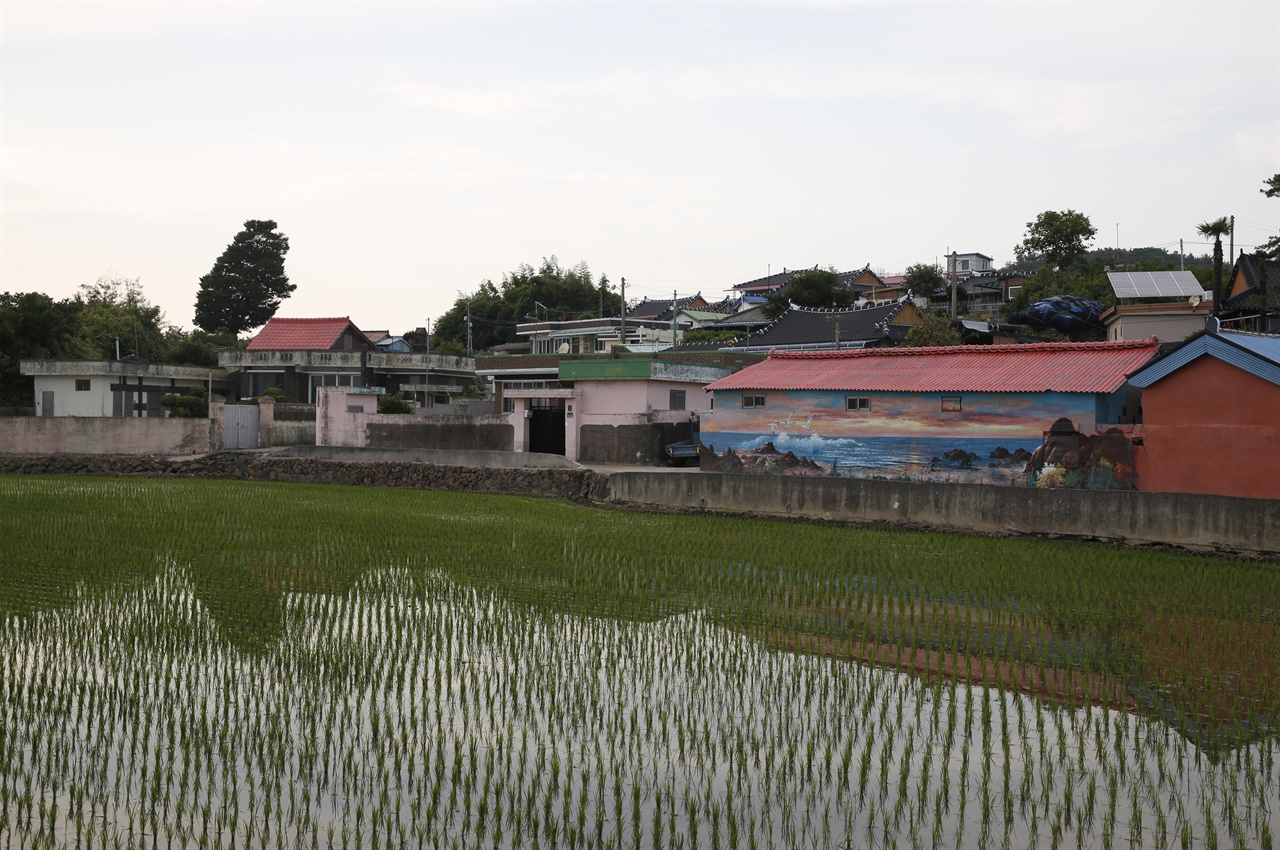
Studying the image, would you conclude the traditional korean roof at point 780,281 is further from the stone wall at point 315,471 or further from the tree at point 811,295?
the stone wall at point 315,471

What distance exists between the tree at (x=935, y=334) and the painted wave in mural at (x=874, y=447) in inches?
505

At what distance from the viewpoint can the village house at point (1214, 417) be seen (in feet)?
57.6

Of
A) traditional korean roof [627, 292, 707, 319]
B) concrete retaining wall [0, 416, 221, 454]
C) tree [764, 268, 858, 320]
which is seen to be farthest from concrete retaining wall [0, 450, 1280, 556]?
traditional korean roof [627, 292, 707, 319]

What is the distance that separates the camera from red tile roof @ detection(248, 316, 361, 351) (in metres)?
52.3

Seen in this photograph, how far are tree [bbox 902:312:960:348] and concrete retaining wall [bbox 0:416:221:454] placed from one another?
23.5m

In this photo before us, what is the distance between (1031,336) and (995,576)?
2664 cm

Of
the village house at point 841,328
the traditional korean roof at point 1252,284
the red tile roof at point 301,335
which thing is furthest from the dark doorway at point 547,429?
the red tile roof at point 301,335

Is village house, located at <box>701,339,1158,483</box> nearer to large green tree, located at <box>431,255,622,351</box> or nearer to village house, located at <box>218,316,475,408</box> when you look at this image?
village house, located at <box>218,316,475,408</box>

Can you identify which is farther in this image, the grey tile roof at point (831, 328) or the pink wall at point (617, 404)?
the grey tile roof at point (831, 328)

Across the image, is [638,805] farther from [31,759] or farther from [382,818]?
[31,759]

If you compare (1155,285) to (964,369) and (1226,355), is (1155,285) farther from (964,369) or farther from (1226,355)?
(1226,355)

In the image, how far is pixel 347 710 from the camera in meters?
7.91

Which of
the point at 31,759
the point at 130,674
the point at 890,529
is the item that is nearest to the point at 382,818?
the point at 31,759

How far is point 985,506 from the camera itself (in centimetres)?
1855
